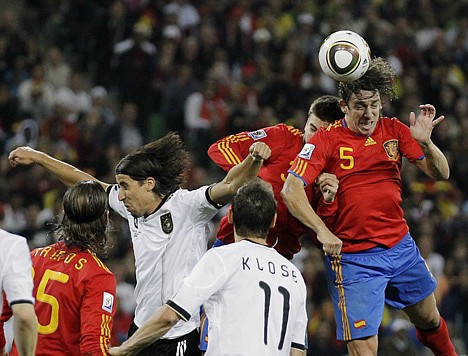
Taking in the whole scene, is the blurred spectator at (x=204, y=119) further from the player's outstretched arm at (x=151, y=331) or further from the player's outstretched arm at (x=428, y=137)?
the player's outstretched arm at (x=151, y=331)

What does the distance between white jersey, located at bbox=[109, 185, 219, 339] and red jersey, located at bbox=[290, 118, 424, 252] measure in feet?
2.84

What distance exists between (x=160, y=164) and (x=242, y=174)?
63 cm

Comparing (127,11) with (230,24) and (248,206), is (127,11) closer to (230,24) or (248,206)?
(230,24)

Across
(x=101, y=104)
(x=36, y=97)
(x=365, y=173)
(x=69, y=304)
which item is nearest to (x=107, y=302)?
(x=69, y=304)

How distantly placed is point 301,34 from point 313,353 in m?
6.74

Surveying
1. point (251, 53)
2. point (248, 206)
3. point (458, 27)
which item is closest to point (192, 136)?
point (251, 53)

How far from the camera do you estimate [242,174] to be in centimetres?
601

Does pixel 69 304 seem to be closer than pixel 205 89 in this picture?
Yes

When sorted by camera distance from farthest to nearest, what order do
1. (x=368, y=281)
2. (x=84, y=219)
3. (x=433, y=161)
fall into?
(x=368, y=281), (x=433, y=161), (x=84, y=219)

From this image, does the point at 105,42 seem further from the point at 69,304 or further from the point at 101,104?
the point at 69,304

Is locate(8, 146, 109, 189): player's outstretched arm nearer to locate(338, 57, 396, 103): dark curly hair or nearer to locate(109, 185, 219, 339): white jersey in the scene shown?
locate(109, 185, 219, 339): white jersey

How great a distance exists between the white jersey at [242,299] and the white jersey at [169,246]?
0.99 meters

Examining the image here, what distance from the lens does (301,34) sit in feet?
54.2

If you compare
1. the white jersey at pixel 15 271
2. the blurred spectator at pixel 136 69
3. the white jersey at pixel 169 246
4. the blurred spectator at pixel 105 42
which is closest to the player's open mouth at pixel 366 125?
the white jersey at pixel 169 246
